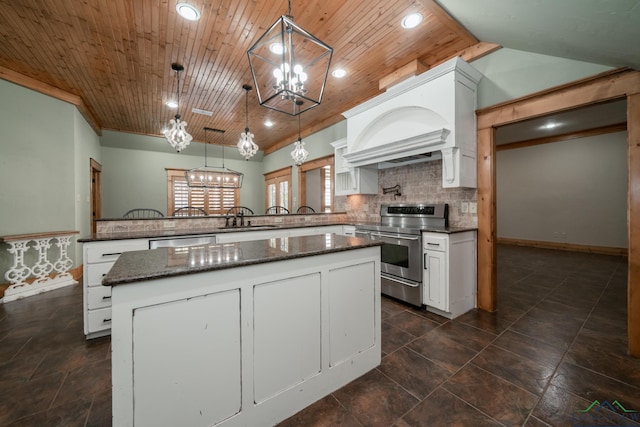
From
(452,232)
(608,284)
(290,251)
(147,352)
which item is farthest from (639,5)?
(608,284)

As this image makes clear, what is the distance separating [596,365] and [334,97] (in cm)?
428

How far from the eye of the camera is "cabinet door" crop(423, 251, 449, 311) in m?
2.62

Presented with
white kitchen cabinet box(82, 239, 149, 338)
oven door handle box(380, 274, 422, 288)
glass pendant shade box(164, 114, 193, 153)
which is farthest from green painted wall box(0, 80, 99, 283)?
oven door handle box(380, 274, 422, 288)

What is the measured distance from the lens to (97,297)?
2.27 meters

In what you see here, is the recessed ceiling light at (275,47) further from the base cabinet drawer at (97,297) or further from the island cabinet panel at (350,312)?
the base cabinet drawer at (97,297)

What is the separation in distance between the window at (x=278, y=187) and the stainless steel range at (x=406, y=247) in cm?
377

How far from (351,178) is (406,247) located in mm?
1596

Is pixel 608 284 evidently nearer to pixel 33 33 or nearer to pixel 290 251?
pixel 290 251

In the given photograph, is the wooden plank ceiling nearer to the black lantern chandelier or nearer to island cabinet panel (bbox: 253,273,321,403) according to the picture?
the black lantern chandelier

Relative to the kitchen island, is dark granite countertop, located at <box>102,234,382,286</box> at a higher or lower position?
higher

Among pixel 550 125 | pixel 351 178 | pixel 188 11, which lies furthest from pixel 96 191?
pixel 550 125

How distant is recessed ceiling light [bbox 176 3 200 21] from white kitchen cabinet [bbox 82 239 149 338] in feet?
7.29

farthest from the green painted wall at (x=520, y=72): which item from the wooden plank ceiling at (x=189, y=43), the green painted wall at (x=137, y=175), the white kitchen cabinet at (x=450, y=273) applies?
the green painted wall at (x=137, y=175)

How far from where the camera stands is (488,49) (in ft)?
8.81
